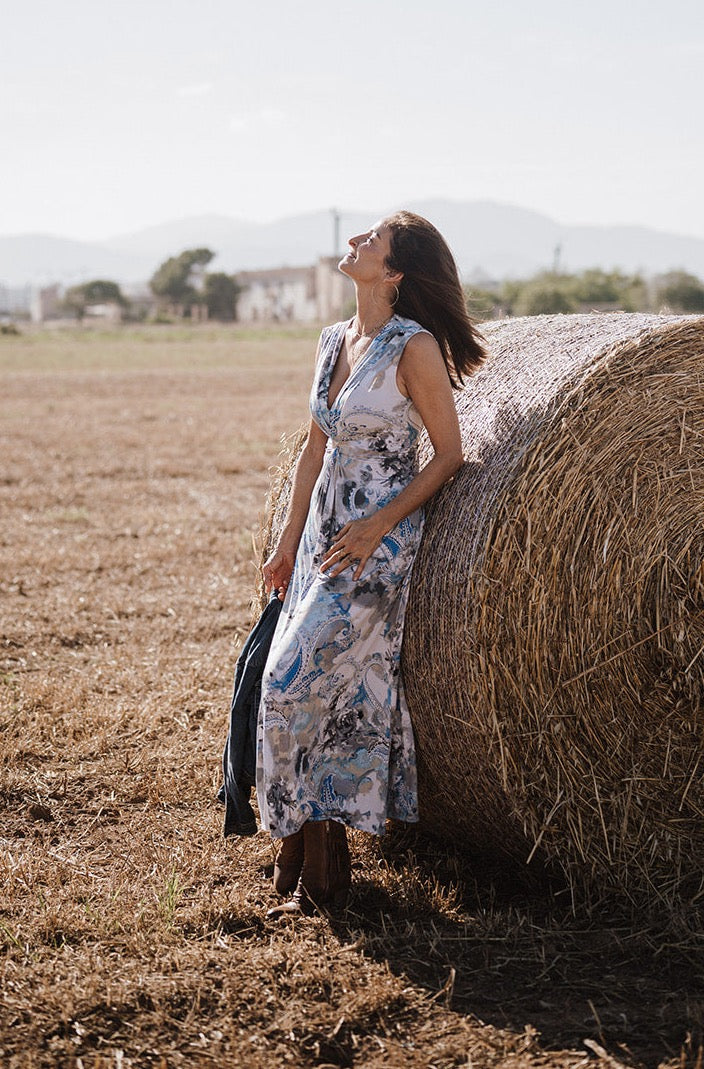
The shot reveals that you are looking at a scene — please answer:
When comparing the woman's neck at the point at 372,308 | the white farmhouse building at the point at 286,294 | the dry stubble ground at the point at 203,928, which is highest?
the white farmhouse building at the point at 286,294

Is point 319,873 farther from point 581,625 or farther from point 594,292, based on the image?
point 594,292

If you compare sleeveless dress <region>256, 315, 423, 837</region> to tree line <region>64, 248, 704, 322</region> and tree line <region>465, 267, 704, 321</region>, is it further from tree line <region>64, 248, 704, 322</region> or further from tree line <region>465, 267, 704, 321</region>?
tree line <region>465, 267, 704, 321</region>

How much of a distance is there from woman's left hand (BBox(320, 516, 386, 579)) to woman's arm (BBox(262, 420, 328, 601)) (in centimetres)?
44

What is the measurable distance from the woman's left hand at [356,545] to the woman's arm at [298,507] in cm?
44

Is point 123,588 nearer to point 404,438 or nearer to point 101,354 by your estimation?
point 404,438

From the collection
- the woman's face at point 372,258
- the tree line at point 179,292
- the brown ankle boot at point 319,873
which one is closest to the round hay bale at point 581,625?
the brown ankle boot at point 319,873

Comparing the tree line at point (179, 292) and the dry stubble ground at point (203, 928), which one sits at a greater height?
the tree line at point (179, 292)

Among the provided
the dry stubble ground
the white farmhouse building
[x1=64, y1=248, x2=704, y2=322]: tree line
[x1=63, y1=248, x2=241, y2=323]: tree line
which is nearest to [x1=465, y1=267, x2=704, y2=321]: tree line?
[x1=64, y1=248, x2=704, y2=322]: tree line

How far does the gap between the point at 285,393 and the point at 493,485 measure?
18.4 meters

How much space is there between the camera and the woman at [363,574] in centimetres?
404

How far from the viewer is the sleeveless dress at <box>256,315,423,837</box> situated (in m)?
4.02

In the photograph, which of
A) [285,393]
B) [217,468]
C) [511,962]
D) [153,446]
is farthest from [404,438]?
[285,393]

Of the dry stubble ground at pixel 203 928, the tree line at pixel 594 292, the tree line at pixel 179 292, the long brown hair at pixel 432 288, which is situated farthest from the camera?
the tree line at pixel 179 292

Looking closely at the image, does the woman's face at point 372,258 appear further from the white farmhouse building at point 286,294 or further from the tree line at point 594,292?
the white farmhouse building at point 286,294
